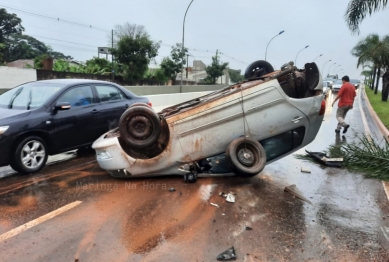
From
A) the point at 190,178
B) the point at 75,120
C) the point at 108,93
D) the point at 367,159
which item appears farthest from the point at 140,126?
the point at 367,159

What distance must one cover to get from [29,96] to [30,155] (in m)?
1.21

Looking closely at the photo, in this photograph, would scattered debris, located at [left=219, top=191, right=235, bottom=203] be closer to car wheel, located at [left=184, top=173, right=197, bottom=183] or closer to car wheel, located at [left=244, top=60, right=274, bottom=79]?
car wheel, located at [left=184, top=173, right=197, bottom=183]

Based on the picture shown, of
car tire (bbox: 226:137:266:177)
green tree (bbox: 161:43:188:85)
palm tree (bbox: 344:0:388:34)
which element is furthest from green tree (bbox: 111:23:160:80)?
car tire (bbox: 226:137:266:177)

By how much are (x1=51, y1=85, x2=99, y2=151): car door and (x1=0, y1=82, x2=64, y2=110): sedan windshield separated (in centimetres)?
26

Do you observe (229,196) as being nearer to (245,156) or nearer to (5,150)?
(245,156)

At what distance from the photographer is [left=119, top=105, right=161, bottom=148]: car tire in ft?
16.5

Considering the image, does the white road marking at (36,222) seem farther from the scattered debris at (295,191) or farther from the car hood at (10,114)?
the scattered debris at (295,191)

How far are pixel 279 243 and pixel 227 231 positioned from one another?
0.57m

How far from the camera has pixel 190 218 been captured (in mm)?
4055

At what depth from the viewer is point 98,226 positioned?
378 centimetres

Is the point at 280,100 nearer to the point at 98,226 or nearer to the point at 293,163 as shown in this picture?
the point at 293,163

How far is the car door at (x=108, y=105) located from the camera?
681 centimetres

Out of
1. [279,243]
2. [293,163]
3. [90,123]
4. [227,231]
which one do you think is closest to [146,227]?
[227,231]

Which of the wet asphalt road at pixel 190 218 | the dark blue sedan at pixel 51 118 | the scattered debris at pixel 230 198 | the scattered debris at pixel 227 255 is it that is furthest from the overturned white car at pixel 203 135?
the scattered debris at pixel 227 255
